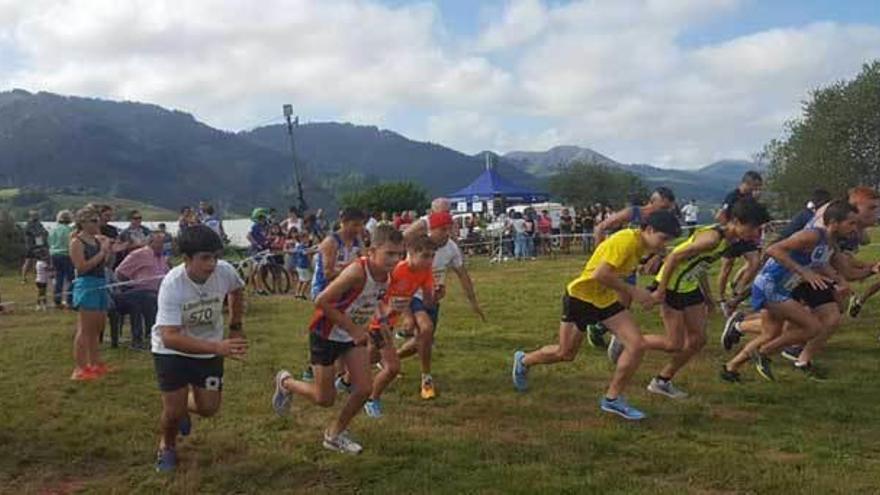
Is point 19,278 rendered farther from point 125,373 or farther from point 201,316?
point 201,316


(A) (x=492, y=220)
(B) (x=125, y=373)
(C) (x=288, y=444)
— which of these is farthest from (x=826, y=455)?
(A) (x=492, y=220)

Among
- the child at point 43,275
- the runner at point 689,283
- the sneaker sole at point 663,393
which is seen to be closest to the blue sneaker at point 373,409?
the runner at point 689,283

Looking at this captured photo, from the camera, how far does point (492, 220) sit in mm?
36000

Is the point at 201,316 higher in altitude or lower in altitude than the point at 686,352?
higher

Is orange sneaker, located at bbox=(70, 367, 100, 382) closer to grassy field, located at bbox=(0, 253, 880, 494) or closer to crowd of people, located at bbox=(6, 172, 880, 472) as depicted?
crowd of people, located at bbox=(6, 172, 880, 472)

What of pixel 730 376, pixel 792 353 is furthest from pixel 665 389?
pixel 792 353

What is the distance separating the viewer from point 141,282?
10586 millimetres

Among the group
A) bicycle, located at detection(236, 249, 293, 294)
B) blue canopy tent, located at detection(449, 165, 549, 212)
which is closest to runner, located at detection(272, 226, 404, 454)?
bicycle, located at detection(236, 249, 293, 294)

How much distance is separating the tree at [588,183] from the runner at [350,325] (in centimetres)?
10942

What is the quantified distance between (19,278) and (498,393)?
2310cm

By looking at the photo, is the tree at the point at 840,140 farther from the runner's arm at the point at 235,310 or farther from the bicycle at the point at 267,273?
the runner's arm at the point at 235,310

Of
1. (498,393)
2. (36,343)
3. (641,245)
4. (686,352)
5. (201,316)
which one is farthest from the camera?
(36,343)

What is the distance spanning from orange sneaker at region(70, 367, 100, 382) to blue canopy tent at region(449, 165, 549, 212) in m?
30.8

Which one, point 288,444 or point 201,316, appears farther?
point 288,444
